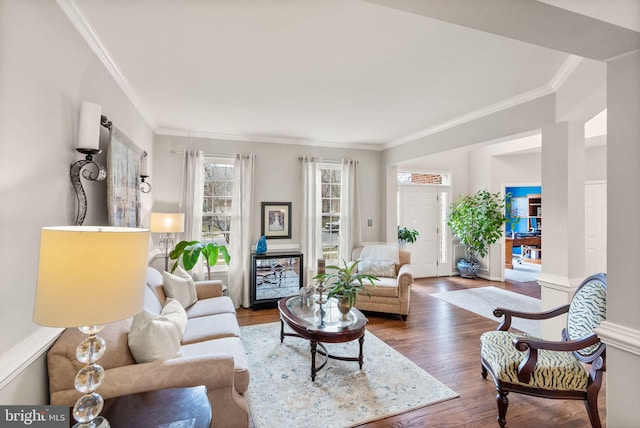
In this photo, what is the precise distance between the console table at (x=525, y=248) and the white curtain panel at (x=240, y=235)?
5702mm

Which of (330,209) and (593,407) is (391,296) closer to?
(330,209)

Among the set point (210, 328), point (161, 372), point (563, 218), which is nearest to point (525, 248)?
point (563, 218)

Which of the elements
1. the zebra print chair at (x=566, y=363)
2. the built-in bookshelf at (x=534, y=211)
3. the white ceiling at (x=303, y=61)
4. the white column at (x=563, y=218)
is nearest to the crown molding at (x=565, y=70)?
the white ceiling at (x=303, y=61)

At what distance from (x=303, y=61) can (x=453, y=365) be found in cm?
304

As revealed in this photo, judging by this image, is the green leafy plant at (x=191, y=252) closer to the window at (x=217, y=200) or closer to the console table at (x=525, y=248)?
the window at (x=217, y=200)

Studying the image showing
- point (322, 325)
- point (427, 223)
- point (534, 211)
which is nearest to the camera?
point (322, 325)

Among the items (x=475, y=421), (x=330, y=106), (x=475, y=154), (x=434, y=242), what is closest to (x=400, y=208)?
(x=434, y=242)

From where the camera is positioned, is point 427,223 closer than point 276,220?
No

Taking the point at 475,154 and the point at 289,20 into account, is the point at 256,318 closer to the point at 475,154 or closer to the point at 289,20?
the point at 289,20

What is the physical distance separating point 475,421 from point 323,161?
4008 millimetres

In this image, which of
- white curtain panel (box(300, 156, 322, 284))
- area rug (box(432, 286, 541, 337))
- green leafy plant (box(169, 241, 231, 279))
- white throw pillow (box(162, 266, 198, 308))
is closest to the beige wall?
white throw pillow (box(162, 266, 198, 308))

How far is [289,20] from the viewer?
180cm

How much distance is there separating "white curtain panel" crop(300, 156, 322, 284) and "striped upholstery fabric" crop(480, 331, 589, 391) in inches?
121

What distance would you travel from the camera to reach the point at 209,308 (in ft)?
9.91
